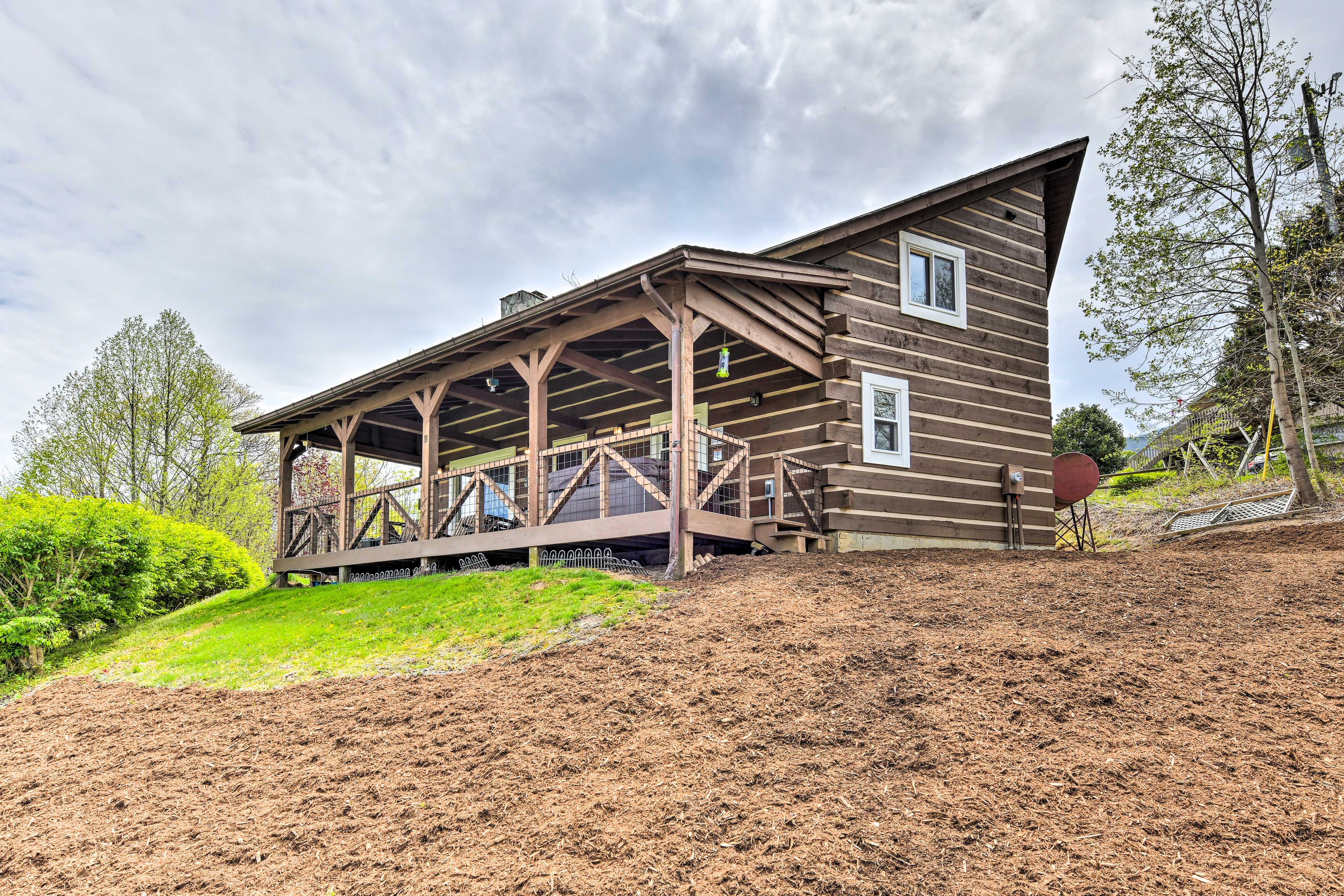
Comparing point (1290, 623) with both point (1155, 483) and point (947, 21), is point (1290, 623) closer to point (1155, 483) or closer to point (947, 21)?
point (947, 21)

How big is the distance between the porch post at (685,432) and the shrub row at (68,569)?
8398 millimetres

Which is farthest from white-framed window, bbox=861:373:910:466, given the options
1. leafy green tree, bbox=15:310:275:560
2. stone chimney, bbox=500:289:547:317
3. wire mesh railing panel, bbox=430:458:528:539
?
leafy green tree, bbox=15:310:275:560

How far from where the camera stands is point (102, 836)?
16.1 feet

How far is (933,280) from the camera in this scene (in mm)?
12688

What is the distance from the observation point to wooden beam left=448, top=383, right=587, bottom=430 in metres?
13.3

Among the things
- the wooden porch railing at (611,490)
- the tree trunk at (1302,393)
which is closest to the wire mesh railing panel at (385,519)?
the wooden porch railing at (611,490)

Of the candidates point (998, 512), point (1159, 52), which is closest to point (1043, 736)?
point (998, 512)

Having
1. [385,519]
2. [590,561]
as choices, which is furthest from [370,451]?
[590,561]

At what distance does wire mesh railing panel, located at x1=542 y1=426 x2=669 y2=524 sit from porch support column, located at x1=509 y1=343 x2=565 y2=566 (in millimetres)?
89

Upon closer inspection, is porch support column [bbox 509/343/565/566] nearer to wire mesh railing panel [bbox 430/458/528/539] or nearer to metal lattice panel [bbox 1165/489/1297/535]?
wire mesh railing panel [bbox 430/458/528/539]

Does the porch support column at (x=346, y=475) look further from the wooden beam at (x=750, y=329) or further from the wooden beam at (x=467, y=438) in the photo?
the wooden beam at (x=750, y=329)

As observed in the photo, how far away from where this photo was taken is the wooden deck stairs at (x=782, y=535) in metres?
10.0

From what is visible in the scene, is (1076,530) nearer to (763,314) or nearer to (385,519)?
(763,314)

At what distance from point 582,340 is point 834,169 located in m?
10.0
